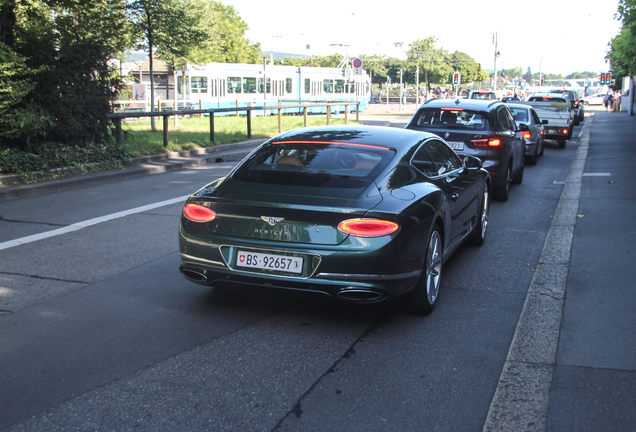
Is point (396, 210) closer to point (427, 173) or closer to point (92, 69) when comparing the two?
point (427, 173)

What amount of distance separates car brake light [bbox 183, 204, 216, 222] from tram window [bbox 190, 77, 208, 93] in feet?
109

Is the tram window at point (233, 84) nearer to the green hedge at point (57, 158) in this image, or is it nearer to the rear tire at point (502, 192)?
the green hedge at point (57, 158)

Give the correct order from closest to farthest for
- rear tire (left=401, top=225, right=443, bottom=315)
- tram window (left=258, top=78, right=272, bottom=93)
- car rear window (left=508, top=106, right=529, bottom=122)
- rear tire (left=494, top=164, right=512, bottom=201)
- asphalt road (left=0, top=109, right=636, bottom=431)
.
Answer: asphalt road (left=0, top=109, right=636, bottom=431)
rear tire (left=401, top=225, right=443, bottom=315)
rear tire (left=494, top=164, right=512, bottom=201)
car rear window (left=508, top=106, right=529, bottom=122)
tram window (left=258, top=78, right=272, bottom=93)

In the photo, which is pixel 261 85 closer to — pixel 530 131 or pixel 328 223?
pixel 530 131

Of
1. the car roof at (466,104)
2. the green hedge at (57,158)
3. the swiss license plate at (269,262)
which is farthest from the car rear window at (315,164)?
the green hedge at (57,158)

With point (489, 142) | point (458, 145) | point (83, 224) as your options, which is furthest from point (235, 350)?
point (489, 142)

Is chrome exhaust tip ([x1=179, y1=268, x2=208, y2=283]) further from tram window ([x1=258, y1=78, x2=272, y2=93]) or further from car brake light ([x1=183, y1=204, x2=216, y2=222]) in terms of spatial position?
tram window ([x1=258, y1=78, x2=272, y2=93])

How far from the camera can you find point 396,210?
4.45m

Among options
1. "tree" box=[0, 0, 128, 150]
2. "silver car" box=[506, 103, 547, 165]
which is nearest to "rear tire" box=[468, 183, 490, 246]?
"tree" box=[0, 0, 128, 150]

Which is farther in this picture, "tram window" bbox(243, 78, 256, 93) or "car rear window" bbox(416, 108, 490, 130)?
"tram window" bbox(243, 78, 256, 93)

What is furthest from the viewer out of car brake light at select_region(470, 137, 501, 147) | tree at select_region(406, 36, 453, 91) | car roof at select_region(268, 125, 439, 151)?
tree at select_region(406, 36, 453, 91)

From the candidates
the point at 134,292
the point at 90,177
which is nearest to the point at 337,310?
the point at 134,292

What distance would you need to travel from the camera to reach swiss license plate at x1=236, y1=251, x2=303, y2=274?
14.4 feet

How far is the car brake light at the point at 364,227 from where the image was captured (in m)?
4.32
